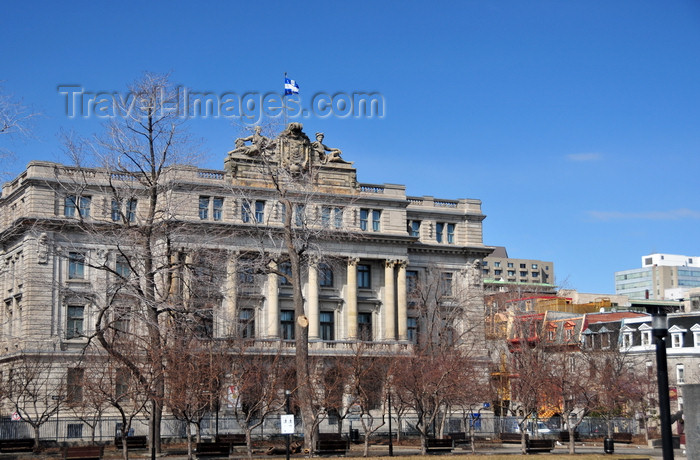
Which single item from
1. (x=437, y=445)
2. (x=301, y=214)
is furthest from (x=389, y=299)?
(x=301, y=214)

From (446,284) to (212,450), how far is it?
44.2m

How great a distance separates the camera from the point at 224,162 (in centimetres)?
8319

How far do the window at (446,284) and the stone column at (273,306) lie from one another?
55.4ft

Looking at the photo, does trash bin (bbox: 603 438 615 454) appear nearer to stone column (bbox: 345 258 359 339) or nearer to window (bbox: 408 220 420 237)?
stone column (bbox: 345 258 359 339)

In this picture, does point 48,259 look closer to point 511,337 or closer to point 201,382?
point 201,382

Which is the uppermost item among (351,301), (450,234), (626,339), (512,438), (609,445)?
(450,234)

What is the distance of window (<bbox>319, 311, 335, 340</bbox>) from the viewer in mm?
84375

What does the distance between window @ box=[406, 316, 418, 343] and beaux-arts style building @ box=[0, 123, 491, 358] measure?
0.16 metres

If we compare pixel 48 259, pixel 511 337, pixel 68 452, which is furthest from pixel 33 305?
pixel 511 337

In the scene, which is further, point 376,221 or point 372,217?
point 376,221

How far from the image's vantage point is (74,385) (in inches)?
2566

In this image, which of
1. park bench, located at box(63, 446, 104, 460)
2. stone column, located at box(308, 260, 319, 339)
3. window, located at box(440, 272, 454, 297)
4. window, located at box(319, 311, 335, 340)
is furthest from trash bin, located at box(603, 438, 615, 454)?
window, located at box(440, 272, 454, 297)

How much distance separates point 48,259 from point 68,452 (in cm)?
3317

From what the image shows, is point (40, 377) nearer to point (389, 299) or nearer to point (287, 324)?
point (287, 324)
